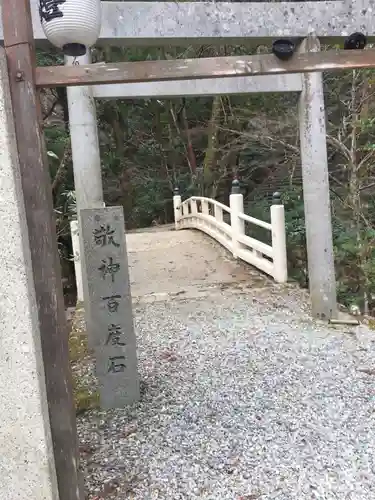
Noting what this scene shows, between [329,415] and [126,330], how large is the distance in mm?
1488

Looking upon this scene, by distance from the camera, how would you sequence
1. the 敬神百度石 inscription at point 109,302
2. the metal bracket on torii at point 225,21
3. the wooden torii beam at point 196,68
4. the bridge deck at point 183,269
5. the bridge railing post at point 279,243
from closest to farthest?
the wooden torii beam at point 196,68, the 敬神百度石 inscription at point 109,302, the metal bracket on torii at point 225,21, the bridge railing post at point 279,243, the bridge deck at point 183,269

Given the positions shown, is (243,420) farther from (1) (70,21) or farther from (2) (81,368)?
(1) (70,21)

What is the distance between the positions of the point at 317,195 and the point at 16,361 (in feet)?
12.7

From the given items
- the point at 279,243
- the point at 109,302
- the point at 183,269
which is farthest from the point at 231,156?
Result: the point at 109,302

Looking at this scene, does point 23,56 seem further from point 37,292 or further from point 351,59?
point 351,59

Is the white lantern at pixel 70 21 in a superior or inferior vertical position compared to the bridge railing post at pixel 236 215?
superior

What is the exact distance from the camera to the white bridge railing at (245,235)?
6.18 m

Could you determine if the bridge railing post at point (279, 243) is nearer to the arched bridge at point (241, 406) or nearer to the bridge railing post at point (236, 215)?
the arched bridge at point (241, 406)

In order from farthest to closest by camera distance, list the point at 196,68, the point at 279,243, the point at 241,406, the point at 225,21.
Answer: the point at 279,243 → the point at 225,21 → the point at 241,406 → the point at 196,68

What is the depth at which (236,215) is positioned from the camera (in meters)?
7.34

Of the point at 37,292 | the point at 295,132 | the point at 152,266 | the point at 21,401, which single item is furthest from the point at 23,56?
the point at 295,132

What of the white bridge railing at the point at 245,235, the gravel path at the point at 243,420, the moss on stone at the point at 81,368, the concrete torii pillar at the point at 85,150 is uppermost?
the concrete torii pillar at the point at 85,150

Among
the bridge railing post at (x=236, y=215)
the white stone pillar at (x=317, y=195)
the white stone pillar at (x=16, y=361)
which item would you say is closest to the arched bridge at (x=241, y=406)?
the white stone pillar at (x=317, y=195)

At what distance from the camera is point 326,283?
499cm
